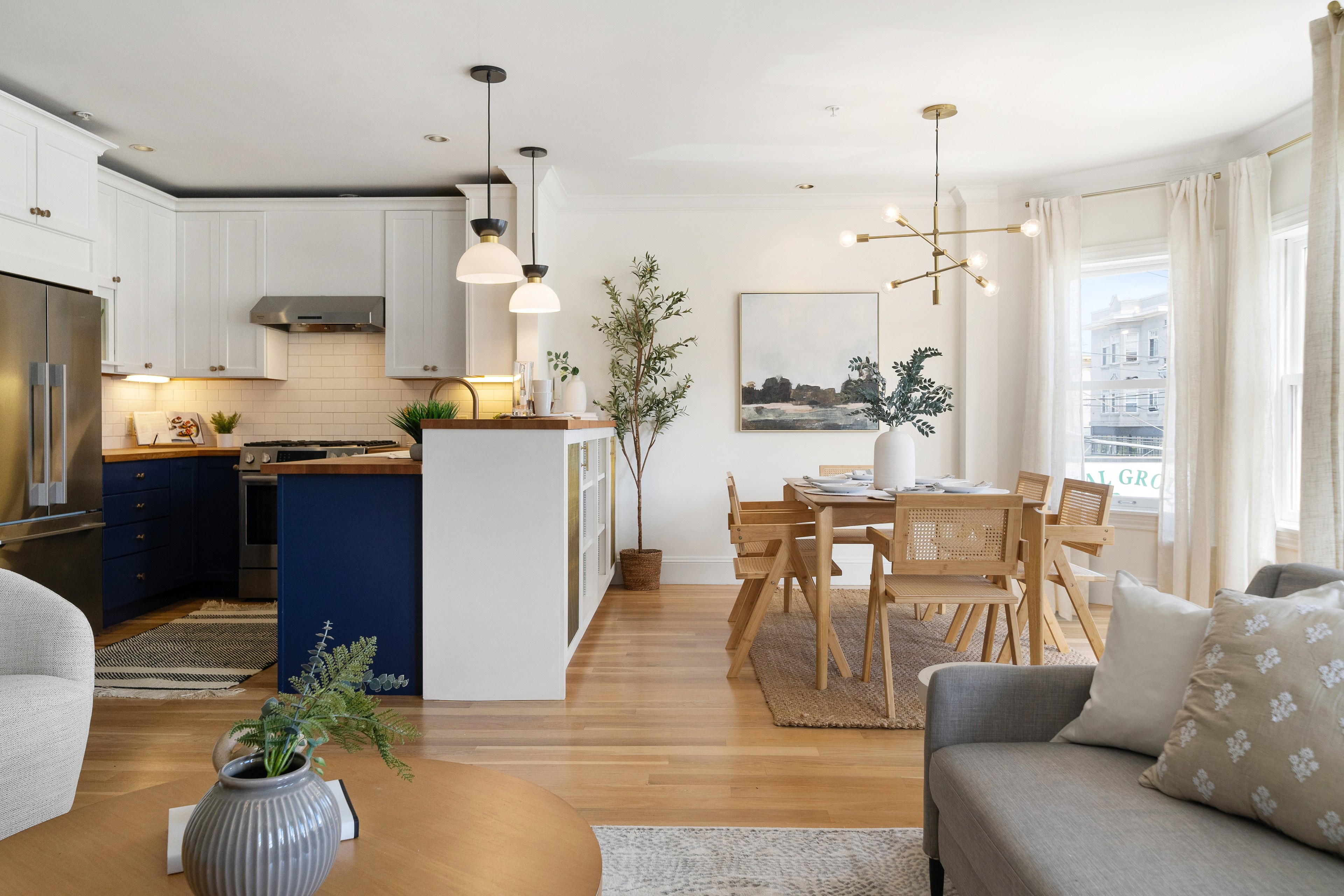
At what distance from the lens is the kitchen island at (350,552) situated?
3.01 meters

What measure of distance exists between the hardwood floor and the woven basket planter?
1.63 meters

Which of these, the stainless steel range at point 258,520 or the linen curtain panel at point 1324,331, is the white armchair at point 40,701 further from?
the linen curtain panel at point 1324,331

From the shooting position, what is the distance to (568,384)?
14.8ft

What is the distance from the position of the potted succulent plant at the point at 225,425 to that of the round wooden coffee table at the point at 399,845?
15.5 ft

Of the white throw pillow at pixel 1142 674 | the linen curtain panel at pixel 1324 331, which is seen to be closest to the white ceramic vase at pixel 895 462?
the linen curtain panel at pixel 1324 331

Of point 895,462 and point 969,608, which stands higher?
point 895,462

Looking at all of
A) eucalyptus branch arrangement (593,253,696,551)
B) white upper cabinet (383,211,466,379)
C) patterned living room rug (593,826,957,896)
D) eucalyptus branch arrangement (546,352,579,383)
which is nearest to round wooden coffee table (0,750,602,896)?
patterned living room rug (593,826,957,896)

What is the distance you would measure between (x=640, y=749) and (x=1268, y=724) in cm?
184

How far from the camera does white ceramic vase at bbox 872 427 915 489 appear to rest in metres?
3.44

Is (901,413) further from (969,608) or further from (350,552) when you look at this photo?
(350,552)

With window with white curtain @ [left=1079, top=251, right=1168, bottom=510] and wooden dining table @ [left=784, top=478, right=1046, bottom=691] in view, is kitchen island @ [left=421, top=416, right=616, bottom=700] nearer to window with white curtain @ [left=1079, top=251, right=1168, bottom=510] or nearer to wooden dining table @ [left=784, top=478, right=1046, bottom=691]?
wooden dining table @ [left=784, top=478, right=1046, bottom=691]

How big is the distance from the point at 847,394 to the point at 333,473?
3501 millimetres

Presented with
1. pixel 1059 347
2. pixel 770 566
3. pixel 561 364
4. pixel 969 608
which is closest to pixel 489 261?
pixel 770 566

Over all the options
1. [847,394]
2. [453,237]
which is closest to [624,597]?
[847,394]
